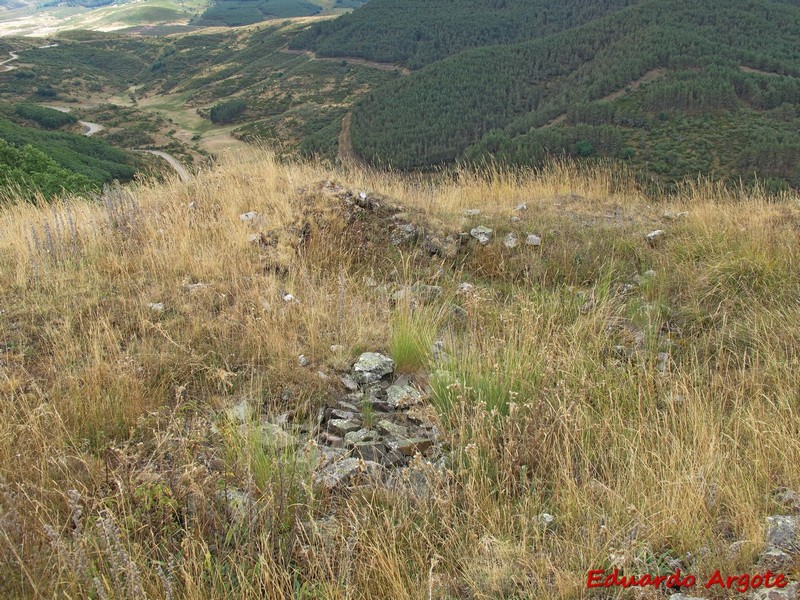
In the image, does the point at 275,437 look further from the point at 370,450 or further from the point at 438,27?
the point at 438,27

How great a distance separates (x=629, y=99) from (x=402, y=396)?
73.2 meters

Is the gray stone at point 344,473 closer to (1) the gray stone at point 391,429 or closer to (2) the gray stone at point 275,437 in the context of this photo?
(2) the gray stone at point 275,437

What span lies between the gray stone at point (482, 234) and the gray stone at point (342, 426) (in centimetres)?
359

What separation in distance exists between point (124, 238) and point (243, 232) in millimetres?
1279

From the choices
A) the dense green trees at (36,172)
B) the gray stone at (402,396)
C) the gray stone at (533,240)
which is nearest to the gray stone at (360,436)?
the gray stone at (402,396)

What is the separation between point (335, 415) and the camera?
9.39 ft

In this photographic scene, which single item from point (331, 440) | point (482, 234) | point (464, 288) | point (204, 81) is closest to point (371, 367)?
point (331, 440)

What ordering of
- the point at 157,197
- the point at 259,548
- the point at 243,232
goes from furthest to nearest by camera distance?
the point at 157,197, the point at 243,232, the point at 259,548

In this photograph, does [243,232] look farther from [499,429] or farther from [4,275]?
[499,429]

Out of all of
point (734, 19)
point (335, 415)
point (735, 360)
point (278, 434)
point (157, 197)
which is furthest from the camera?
point (734, 19)

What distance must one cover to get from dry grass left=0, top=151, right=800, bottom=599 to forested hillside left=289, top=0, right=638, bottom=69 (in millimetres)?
134214

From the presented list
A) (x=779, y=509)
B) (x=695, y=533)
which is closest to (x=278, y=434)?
(x=695, y=533)

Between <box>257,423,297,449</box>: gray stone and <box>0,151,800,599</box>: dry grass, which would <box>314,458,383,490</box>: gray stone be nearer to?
<box>0,151,800,599</box>: dry grass

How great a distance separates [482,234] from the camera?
593 cm
